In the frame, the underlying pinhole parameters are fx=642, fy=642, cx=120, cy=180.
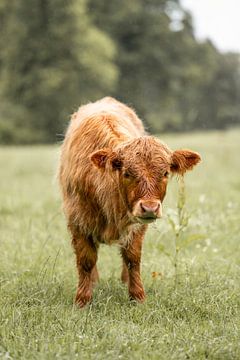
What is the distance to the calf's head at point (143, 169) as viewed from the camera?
4211 millimetres

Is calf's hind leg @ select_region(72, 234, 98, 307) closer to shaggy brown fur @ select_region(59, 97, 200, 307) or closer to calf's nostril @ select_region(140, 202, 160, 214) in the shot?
shaggy brown fur @ select_region(59, 97, 200, 307)

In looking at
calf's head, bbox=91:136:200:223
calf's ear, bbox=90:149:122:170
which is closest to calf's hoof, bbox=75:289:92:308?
calf's head, bbox=91:136:200:223

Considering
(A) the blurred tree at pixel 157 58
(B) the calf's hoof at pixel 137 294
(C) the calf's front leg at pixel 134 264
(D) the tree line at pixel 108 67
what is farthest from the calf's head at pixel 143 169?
(A) the blurred tree at pixel 157 58

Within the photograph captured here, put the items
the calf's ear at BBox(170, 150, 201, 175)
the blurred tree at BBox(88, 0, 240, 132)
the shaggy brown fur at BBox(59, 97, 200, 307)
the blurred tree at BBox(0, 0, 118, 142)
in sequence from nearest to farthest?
the shaggy brown fur at BBox(59, 97, 200, 307) < the calf's ear at BBox(170, 150, 201, 175) < the blurred tree at BBox(0, 0, 118, 142) < the blurred tree at BBox(88, 0, 240, 132)

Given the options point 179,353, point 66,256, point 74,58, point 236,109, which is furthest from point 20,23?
point 179,353

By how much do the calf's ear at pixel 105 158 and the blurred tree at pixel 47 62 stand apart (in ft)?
101

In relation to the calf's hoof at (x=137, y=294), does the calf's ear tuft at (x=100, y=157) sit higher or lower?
higher

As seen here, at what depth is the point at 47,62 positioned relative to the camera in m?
36.7

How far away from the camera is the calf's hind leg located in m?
5.12

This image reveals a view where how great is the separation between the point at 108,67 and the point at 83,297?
33872mm

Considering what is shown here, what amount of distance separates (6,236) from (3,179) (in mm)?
7085

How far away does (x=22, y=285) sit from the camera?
5.26 metres

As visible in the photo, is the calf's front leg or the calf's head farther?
the calf's front leg

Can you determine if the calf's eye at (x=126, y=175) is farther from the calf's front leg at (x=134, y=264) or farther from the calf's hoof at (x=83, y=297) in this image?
the calf's hoof at (x=83, y=297)
